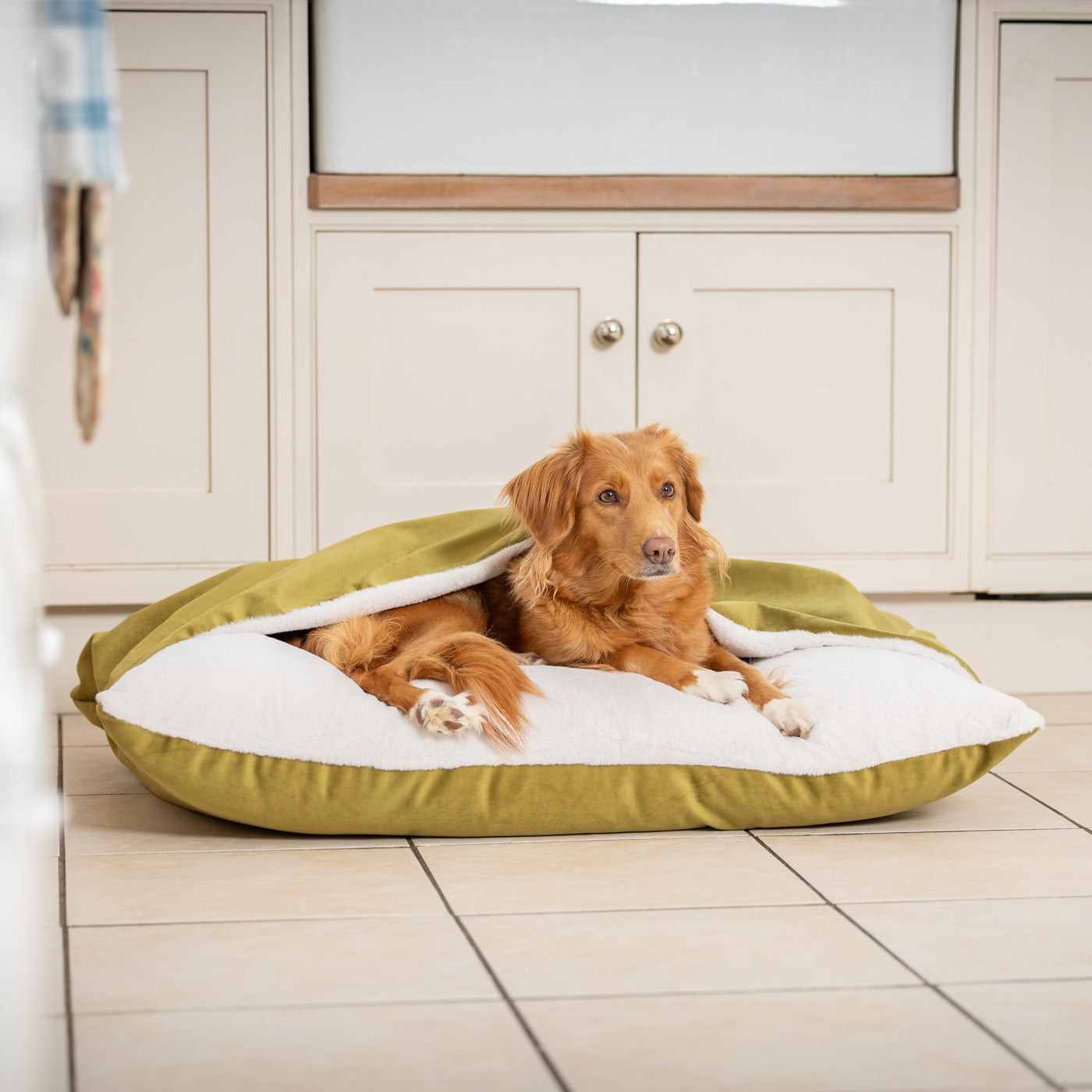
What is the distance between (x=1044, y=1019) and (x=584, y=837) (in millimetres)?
819

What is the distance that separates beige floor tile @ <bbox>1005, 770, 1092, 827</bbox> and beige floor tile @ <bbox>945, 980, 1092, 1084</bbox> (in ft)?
2.48

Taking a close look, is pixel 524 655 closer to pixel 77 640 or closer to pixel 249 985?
pixel 249 985

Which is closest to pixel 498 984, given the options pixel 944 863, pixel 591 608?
pixel 944 863

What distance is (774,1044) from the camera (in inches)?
50.6

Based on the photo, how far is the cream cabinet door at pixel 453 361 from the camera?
9.86ft

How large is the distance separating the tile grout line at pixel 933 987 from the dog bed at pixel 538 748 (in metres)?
0.16

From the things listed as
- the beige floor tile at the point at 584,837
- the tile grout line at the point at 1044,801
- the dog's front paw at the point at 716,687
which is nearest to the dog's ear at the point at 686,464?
the dog's front paw at the point at 716,687

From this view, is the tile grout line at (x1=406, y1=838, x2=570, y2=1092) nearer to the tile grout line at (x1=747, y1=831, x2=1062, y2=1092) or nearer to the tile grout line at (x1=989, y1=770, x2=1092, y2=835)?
the tile grout line at (x1=747, y1=831, x2=1062, y2=1092)

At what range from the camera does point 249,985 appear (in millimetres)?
1426

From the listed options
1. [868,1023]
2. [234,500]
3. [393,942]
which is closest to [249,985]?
[393,942]

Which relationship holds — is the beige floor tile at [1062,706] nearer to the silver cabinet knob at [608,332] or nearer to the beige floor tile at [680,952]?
the silver cabinet knob at [608,332]

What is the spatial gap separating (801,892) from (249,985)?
731 millimetres

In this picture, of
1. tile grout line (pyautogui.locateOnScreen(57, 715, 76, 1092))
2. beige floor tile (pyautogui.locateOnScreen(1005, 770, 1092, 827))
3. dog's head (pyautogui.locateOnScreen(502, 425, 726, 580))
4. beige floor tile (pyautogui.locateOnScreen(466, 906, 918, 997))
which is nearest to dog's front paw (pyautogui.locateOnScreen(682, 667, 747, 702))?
dog's head (pyautogui.locateOnScreen(502, 425, 726, 580))

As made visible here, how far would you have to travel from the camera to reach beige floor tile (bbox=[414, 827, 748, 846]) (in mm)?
2018
